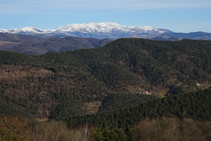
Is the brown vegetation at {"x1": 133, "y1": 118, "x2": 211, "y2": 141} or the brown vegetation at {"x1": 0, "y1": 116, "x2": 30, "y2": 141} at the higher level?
the brown vegetation at {"x1": 0, "y1": 116, "x2": 30, "y2": 141}

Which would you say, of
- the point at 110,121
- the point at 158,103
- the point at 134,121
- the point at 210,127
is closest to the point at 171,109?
the point at 158,103

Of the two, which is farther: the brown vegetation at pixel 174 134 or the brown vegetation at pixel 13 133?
the brown vegetation at pixel 174 134

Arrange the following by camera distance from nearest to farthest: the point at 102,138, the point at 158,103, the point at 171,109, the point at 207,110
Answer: the point at 102,138 → the point at 207,110 → the point at 171,109 → the point at 158,103

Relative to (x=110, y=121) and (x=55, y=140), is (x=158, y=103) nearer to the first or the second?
(x=110, y=121)

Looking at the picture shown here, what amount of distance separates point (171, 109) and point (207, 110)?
2209 cm

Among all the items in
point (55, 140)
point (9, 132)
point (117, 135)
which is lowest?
point (117, 135)

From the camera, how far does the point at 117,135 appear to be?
77.6 metres

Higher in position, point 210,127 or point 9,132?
point 9,132

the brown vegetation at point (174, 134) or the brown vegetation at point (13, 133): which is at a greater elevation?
the brown vegetation at point (13, 133)

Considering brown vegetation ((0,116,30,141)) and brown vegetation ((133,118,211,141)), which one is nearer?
brown vegetation ((0,116,30,141))

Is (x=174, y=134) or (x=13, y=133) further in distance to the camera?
(x=174, y=134)

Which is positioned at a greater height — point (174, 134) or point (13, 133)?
point (13, 133)

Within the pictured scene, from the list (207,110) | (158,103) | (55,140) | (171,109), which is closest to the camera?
(55,140)

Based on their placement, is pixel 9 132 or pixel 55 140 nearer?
pixel 9 132
